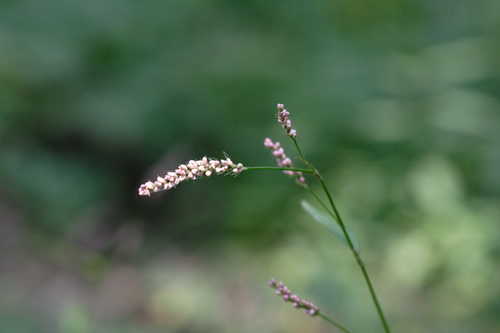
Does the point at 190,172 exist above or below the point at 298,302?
above

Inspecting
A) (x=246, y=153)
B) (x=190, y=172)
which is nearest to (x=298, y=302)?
(x=190, y=172)

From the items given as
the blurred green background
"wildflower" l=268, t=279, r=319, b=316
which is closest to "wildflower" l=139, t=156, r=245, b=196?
"wildflower" l=268, t=279, r=319, b=316

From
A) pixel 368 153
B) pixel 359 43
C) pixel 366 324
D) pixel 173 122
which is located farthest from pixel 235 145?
pixel 366 324

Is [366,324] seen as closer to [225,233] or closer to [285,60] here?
[225,233]

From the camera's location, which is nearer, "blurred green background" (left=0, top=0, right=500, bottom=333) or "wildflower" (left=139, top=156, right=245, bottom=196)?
"wildflower" (left=139, top=156, right=245, bottom=196)

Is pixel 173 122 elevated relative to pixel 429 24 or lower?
lower

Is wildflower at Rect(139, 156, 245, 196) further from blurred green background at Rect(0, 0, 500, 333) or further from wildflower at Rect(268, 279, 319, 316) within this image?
blurred green background at Rect(0, 0, 500, 333)

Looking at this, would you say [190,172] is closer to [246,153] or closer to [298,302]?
[298,302]

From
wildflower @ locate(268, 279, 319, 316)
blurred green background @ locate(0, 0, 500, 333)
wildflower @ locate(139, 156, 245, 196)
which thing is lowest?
wildflower @ locate(268, 279, 319, 316)
